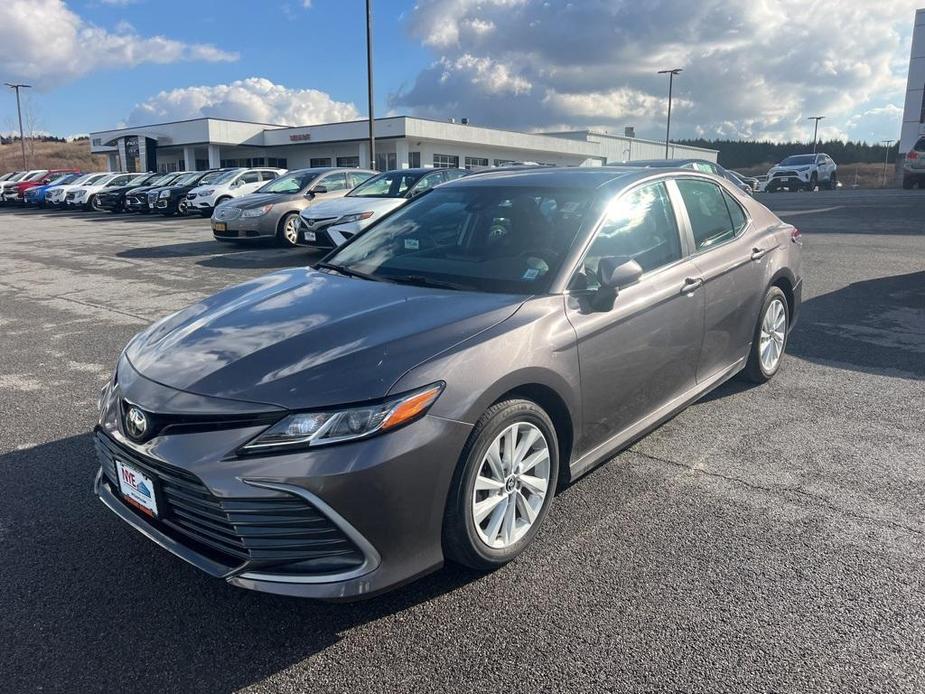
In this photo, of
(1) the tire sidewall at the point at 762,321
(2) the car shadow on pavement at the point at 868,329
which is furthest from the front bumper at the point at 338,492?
(2) the car shadow on pavement at the point at 868,329

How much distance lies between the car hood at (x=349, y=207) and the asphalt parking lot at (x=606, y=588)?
7.21 meters

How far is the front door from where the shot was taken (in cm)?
331

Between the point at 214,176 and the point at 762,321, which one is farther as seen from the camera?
the point at 214,176

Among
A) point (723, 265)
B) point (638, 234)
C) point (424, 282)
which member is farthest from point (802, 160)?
point (424, 282)

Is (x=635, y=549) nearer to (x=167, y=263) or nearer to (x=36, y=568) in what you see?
(x=36, y=568)

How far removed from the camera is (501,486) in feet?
9.49

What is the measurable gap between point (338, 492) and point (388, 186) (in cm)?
1123

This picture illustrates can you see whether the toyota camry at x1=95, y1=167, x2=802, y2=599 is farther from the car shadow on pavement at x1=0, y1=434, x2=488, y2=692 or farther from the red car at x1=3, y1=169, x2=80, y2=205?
the red car at x1=3, y1=169, x2=80, y2=205

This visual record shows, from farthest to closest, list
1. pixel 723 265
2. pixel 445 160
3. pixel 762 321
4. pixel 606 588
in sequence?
pixel 445 160
pixel 762 321
pixel 723 265
pixel 606 588

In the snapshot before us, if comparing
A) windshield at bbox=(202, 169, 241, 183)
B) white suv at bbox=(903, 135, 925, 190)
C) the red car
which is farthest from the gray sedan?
the red car

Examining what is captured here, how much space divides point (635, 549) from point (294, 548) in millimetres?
1514

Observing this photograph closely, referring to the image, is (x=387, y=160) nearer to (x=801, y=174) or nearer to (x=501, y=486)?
(x=801, y=174)

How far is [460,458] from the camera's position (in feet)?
8.76

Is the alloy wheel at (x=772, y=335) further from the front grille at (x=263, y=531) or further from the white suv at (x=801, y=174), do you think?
the white suv at (x=801, y=174)
